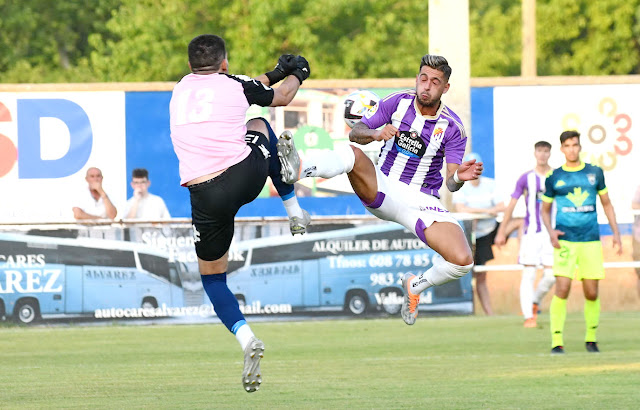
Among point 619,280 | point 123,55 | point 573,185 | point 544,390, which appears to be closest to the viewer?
point 544,390

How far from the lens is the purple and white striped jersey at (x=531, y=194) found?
63.5ft

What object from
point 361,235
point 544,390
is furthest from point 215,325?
point 544,390

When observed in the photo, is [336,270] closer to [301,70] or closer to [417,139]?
[417,139]

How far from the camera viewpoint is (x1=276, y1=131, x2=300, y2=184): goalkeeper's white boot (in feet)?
34.0

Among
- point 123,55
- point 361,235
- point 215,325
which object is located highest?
point 123,55

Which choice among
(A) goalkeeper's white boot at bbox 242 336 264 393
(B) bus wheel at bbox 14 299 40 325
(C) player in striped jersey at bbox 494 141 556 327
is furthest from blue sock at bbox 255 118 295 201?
(B) bus wheel at bbox 14 299 40 325

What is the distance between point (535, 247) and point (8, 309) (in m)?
7.59

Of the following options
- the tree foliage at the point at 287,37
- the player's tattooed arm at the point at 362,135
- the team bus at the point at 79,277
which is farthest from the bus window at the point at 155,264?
the tree foliage at the point at 287,37

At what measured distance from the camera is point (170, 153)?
2277 centimetres

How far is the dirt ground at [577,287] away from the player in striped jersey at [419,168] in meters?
9.48

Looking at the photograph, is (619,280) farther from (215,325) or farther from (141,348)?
(141,348)

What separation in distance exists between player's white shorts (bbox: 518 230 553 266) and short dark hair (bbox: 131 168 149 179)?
6457 millimetres

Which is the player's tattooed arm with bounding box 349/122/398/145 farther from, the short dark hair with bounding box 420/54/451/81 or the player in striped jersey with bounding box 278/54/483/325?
the short dark hair with bounding box 420/54/451/81

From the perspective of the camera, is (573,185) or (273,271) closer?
(573,185)
